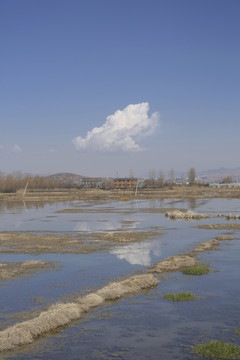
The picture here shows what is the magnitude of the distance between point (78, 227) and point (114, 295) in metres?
23.9

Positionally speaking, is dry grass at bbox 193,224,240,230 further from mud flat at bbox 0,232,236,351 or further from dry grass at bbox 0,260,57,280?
dry grass at bbox 0,260,57,280

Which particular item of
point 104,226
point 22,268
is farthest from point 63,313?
point 104,226

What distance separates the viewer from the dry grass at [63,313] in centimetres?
1112

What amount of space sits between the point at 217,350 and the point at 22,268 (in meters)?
12.4

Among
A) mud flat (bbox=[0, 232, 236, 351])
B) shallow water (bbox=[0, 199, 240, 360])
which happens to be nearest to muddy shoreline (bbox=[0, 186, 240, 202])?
shallow water (bbox=[0, 199, 240, 360])

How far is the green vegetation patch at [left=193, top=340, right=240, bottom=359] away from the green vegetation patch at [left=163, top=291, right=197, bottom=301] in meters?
→ 4.04

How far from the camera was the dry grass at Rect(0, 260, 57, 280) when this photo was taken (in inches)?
739

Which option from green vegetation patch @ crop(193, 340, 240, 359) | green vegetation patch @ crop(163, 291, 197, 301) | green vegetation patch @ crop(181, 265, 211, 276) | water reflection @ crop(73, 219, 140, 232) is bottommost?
green vegetation patch @ crop(193, 340, 240, 359)

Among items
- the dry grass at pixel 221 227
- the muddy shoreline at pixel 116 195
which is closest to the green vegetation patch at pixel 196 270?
the dry grass at pixel 221 227

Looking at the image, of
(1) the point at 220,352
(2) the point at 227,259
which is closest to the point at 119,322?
(1) the point at 220,352

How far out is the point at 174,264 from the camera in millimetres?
20312

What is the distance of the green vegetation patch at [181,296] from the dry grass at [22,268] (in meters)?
7.43

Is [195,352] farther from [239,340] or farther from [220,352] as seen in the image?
[239,340]

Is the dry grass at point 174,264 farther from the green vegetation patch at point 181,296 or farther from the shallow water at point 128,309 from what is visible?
the green vegetation patch at point 181,296
